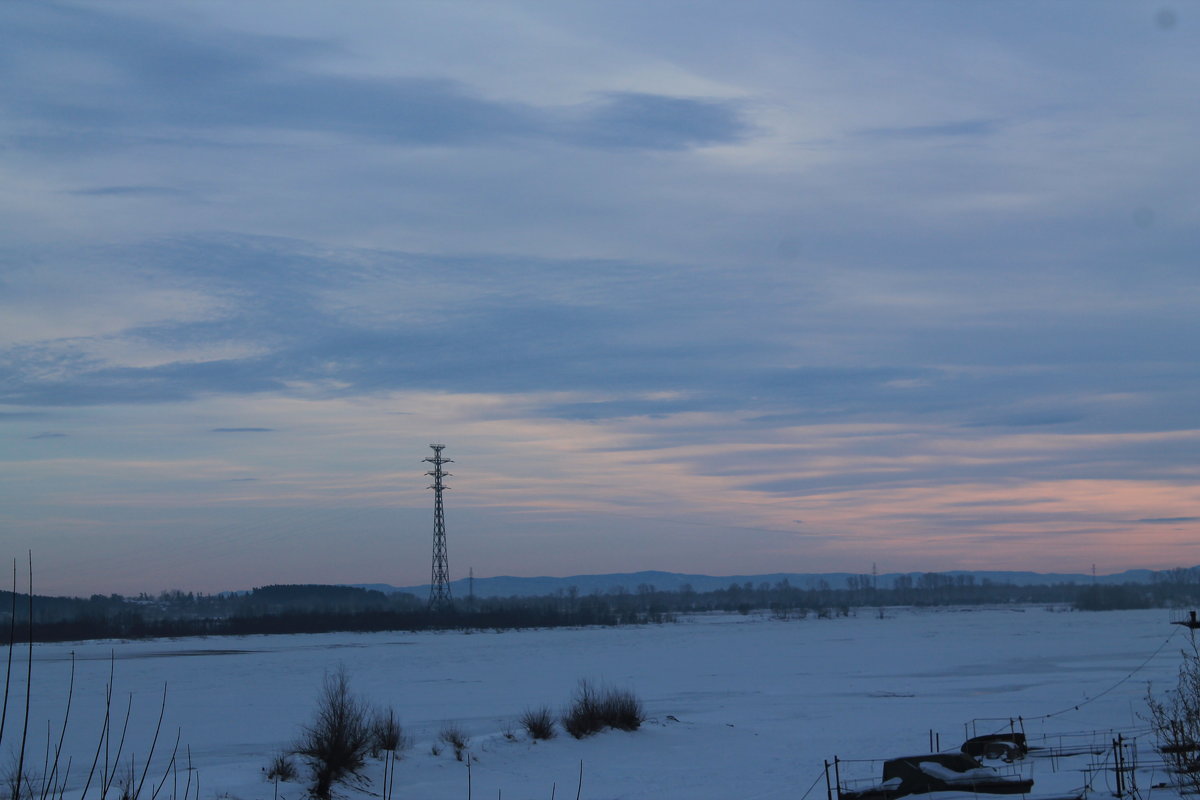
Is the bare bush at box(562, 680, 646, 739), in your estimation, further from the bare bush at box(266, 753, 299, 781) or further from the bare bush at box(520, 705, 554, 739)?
the bare bush at box(266, 753, 299, 781)

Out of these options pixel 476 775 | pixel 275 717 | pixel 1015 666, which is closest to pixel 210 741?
pixel 275 717

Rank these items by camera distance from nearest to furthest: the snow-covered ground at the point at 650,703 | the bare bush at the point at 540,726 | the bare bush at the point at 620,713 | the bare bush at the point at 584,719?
the snow-covered ground at the point at 650,703 → the bare bush at the point at 540,726 → the bare bush at the point at 584,719 → the bare bush at the point at 620,713

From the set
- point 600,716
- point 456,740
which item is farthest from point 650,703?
point 456,740

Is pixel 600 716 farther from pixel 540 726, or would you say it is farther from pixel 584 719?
pixel 540 726

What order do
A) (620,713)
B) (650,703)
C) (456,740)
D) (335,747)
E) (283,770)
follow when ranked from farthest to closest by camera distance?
1. (650,703)
2. (620,713)
3. (456,740)
4. (335,747)
5. (283,770)

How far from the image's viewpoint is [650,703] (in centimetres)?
4241

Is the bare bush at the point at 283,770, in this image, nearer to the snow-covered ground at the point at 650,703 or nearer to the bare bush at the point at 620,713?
the snow-covered ground at the point at 650,703

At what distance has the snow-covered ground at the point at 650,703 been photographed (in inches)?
998

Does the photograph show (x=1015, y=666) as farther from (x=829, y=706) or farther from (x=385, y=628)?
(x=385, y=628)

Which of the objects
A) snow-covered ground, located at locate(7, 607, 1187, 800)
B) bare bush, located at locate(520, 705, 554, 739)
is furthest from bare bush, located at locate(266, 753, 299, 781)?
bare bush, located at locate(520, 705, 554, 739)

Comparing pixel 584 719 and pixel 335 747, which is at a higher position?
pixel 335 747

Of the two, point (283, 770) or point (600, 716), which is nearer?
point (283, 770)

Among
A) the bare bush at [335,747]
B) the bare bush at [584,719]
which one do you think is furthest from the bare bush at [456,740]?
the bare bush at [584,719]

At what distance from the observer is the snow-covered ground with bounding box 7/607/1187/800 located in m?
25.3
